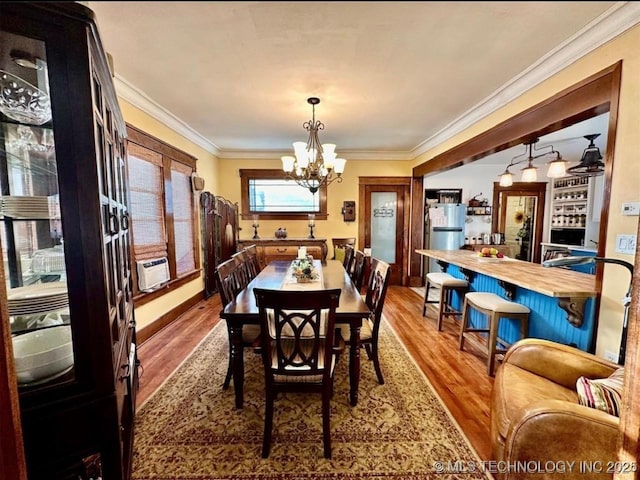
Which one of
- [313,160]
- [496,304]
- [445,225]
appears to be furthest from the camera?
[445,225]

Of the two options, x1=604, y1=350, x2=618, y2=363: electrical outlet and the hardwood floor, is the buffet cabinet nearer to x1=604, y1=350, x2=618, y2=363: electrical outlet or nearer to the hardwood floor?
the hardwood floor

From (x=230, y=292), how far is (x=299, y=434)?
1.03 metres

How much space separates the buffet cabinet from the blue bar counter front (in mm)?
2644

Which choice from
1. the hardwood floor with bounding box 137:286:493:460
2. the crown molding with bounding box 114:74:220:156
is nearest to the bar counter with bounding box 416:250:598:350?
the hardwood floor with bounding box 137:286:493:460

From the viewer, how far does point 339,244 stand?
5141 mm

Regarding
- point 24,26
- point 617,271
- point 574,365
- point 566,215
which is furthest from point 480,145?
point 566,215

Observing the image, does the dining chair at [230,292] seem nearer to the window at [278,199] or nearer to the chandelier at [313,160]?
the chandelier at [313,160]

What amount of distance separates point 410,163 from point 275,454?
4.69m

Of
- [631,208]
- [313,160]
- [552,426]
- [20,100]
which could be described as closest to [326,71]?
[313,160]

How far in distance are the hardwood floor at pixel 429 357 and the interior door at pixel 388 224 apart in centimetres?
136

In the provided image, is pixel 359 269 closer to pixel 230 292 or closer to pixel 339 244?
pixel 230 292

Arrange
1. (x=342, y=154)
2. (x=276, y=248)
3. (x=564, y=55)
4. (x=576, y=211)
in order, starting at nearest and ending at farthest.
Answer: (x=564, y=55) < (x=276, y=248) < (x=342, y=154) < (x=576, y=211)

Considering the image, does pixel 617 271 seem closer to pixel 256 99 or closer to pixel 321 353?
pixel 321 353

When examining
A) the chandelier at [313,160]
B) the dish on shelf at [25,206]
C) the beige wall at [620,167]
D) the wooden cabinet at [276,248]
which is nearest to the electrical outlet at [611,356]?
the beige wall at [620,167]
